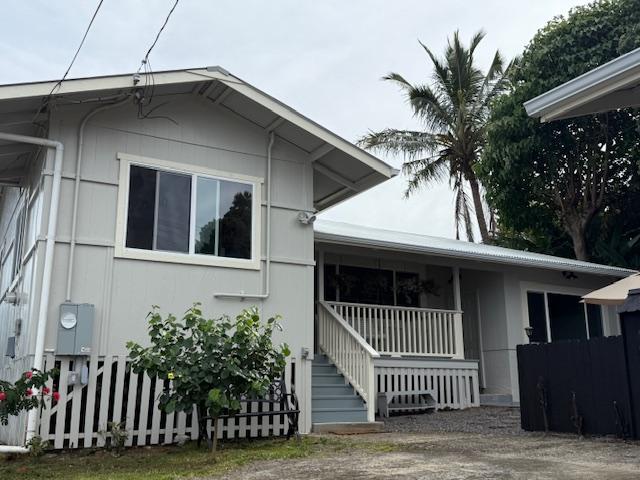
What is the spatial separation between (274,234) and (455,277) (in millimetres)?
4955

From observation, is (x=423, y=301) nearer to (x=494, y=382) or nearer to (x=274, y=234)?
(x=494, y=382)

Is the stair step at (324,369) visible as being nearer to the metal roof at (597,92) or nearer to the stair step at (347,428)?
the stair step at (347,428)

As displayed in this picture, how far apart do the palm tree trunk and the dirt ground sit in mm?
15749

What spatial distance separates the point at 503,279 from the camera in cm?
1334

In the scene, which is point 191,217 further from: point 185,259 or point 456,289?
point 456,289

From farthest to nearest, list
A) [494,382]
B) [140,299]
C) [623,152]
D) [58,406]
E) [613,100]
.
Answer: [623,152]
[494,382]
[140,299]
[58,406]
[613,100]

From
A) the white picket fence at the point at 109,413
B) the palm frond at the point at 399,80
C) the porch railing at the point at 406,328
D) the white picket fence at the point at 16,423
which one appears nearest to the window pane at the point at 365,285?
the porch railing at the point at 406,328

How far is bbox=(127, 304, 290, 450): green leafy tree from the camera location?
21.9 feet

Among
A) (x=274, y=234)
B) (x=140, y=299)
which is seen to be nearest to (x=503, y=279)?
(x=274, y=234)

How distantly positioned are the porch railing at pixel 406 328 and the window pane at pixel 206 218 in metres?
3.40

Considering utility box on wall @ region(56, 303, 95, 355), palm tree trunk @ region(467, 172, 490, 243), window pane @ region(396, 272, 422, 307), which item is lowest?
utility box on wall @ region(56, 303, 95, 355)

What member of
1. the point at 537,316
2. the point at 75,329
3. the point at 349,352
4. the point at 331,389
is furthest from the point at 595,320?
the point at 75,329

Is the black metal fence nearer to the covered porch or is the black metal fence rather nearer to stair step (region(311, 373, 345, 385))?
the covered porch

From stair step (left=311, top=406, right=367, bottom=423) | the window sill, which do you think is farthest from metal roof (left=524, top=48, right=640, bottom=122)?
stair step (left=311, top=406, right=367, bottom=423)
